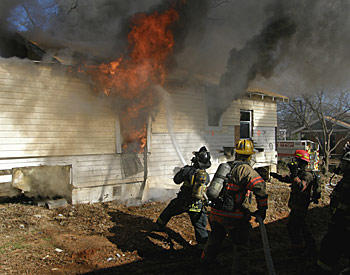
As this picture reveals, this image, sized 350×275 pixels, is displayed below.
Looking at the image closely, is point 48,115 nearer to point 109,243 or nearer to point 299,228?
point 109,243

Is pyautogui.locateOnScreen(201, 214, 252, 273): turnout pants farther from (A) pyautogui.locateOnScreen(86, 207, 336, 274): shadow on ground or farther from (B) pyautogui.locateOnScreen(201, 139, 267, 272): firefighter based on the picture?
(A) pyautogui.locateOnScreen(86, 207, 336, 274): shadow on ground

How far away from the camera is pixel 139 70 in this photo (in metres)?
7.75

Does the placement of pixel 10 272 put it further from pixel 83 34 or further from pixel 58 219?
pixel 83 34

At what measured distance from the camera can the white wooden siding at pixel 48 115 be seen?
6.33 meters

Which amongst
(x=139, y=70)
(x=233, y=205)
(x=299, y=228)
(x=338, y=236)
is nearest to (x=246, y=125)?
(x=139, y=70)

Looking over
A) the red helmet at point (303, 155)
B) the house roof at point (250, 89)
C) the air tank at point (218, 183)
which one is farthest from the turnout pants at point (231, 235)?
the house roof at point (250, 89)

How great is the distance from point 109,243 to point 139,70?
17.4 ft

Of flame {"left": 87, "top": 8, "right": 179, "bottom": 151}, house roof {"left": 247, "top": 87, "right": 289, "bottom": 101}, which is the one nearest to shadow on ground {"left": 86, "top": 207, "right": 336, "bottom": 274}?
flame {"left": 87, "top": 8, "right": 179, "bottom": 151}

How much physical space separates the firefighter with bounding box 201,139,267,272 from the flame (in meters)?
5.16

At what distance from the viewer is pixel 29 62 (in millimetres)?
6578

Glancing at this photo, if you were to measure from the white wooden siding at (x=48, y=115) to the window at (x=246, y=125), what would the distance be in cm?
675

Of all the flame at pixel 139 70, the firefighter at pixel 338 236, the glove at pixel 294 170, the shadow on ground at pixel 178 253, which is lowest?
the shadow on ground at pixel 178 253

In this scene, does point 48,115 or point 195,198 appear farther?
point 48,115

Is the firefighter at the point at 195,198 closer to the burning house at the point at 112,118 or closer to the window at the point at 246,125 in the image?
the burning house at the point at 112,118
